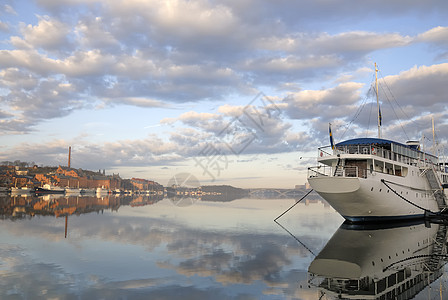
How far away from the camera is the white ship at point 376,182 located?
31766mm

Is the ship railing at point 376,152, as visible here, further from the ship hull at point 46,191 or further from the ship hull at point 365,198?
the ship hull at point 46,191

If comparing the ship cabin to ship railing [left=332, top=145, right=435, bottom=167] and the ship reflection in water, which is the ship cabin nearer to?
ship railing [left=332, top=145, right=435, bottom=167]

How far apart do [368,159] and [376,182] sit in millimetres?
3101

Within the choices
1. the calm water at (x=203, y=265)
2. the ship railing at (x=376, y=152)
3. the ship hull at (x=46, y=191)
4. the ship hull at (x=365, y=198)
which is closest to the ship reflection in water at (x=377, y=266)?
the calm water at (x=203, y=265)

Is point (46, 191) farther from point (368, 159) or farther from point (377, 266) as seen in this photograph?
point (377, 266)

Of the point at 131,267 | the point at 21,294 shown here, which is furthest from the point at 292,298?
the point at 21,294

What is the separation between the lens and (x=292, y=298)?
1130cm

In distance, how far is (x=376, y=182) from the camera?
32.5m

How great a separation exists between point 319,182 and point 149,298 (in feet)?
80.2

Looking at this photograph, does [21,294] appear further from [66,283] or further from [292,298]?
Result: [292,298]

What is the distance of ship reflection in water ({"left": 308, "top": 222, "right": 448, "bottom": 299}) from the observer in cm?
1240

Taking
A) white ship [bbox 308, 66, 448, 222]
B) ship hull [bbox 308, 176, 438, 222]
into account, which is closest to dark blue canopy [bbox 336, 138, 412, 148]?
white ship [bbox 308, 66, 448, 222]

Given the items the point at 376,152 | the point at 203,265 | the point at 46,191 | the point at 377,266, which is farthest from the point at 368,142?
the point at 46,191

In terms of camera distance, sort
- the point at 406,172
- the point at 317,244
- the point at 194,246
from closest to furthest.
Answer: the point at 194,246 < the point at 317,244 < the point at 406,172
